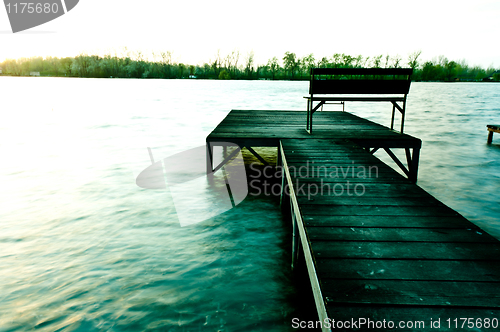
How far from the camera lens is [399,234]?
91.3 inches

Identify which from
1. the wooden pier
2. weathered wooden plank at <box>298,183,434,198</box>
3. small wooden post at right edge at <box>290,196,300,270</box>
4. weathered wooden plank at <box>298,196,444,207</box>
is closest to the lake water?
small wooden post at right edge at <box>290,196,300,270</box>

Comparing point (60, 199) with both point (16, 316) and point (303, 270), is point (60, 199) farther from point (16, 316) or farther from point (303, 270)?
point (303, 270)

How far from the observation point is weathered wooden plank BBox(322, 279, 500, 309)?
1610mm

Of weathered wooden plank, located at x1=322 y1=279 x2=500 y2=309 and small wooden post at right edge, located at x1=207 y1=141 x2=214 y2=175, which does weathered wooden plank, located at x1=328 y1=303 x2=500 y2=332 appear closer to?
weathered wooden plank, located at x1=322 y1=279 x2=500 y2=309

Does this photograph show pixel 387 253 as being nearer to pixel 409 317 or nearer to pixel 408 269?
pixel 408 269

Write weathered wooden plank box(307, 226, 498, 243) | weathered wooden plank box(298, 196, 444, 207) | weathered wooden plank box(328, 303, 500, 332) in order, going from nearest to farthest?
weathered wooden plank box(328, 303, 500, 332) < weathered wooden plank box(307, 226, 498, 243) < weathered wooden plank box(298, 196, 444, 207)

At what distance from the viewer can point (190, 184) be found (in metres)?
6.84

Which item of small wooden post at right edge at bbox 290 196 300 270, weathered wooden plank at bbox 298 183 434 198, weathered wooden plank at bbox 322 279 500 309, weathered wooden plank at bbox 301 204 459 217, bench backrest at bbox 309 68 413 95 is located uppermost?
bench backrest at bbox 309 68 413 95

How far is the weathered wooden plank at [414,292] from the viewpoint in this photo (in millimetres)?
1610

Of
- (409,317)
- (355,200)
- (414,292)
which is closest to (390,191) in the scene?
(355,200)

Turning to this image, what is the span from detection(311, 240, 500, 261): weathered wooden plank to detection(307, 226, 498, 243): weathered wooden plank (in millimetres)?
54

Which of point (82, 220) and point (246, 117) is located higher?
point (246, 117)

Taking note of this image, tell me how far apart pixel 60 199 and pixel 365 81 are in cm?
585

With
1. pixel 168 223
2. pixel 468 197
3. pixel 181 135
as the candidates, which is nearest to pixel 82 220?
pixel 168 223
